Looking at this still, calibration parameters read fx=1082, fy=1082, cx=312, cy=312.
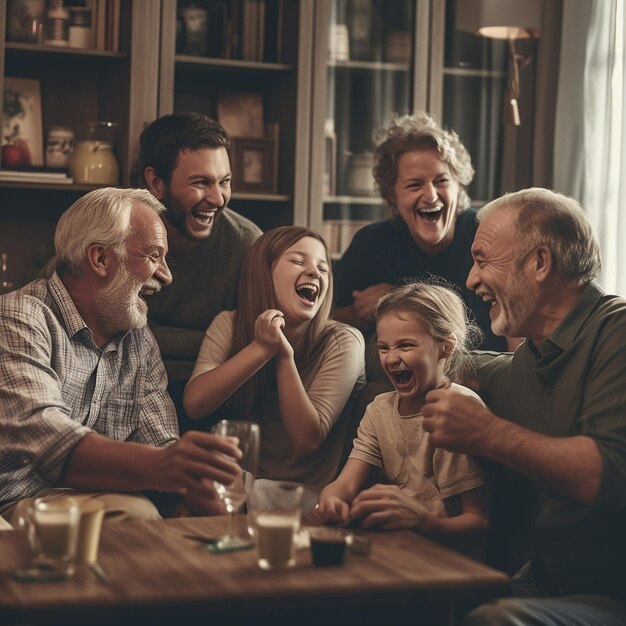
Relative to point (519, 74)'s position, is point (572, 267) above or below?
below

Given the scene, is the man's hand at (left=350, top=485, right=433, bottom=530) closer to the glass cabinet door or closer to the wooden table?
the wooden table

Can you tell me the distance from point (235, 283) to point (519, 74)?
1652 mm

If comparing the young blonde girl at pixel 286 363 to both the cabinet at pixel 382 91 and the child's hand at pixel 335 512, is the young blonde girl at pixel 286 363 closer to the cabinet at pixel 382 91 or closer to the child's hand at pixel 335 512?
the child's hand at pixel 335 512

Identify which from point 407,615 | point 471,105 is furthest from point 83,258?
point 471,105

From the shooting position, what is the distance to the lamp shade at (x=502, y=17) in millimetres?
4012

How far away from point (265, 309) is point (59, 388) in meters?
0.67

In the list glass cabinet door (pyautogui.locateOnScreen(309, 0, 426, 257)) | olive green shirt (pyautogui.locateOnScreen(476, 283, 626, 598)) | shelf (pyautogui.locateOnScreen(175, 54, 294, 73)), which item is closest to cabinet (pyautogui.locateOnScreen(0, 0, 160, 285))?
shelf (pyautogui.locateOnScreen(175, 54, 294, 73))

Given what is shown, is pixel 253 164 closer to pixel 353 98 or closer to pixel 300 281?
pixel 353 98

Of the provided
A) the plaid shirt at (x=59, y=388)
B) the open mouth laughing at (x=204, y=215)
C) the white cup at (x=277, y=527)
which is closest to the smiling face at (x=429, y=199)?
the open mouth laughing at (x=204, y=215)

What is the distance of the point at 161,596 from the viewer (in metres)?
1.47

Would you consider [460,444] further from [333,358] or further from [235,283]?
[235,283]

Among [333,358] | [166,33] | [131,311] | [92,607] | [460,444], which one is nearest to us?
Answer: [92,607]

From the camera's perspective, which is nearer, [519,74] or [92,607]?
[92,607]

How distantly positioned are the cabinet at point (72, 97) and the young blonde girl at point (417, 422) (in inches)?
68.2
